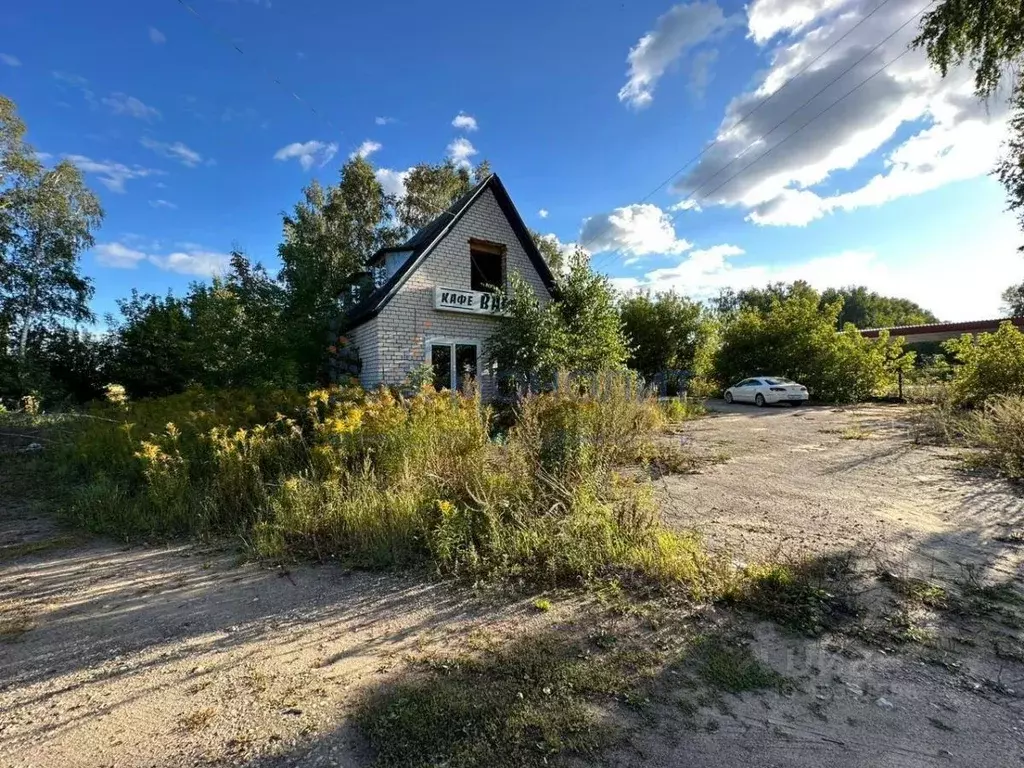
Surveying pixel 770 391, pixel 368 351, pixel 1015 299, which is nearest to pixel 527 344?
pixel 368 351

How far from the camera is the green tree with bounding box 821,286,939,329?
226 ft

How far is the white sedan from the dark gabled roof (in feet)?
36.7

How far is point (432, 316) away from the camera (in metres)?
11.6

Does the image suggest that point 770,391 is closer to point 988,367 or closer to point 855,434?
point 988,367

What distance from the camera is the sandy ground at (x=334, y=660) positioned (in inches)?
75.9

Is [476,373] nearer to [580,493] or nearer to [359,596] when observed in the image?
[580,493]

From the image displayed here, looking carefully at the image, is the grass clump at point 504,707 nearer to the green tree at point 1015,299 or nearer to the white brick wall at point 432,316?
the white brick wall at point 432,316

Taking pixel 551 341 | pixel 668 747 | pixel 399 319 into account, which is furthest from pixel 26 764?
pixel 551 341

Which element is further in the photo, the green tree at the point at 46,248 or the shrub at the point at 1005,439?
the green tree at the point at 46,248

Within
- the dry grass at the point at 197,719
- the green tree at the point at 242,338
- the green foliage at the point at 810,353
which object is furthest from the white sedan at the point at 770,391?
the dry grass at the point at 197,719

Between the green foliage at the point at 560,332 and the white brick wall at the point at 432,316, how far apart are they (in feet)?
2.40

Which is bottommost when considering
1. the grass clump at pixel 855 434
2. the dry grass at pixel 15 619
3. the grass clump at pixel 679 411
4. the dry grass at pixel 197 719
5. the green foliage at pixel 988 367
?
the dry grass at pixel 15 619

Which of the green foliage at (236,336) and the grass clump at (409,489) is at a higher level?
the green foliage at (236,336)

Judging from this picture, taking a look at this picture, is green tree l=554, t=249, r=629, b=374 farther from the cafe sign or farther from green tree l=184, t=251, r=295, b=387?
green tree l=184, t=251, r=295, b=387
